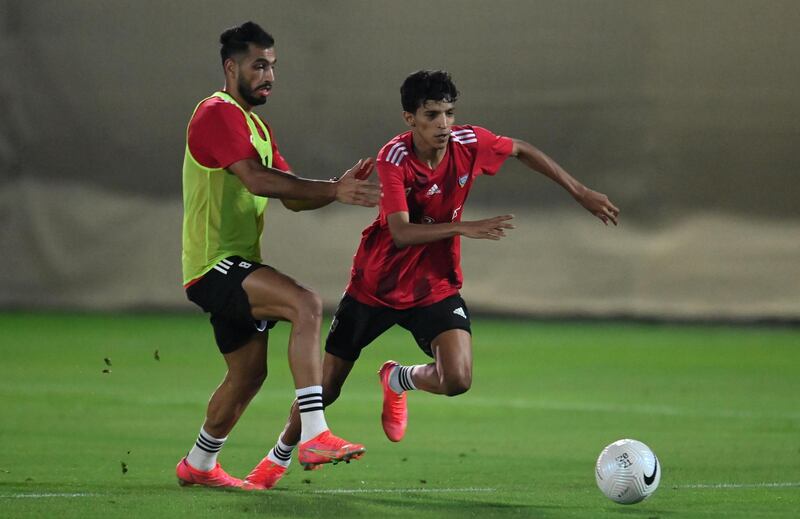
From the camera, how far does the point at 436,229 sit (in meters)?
6.77

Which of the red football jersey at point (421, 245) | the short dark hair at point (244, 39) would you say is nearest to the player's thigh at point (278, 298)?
the red football jersey at point (421, 245)

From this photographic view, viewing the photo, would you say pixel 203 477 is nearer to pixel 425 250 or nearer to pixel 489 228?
pixel 425 250

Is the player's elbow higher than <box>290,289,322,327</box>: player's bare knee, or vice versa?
the player's elbow

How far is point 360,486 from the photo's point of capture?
7.04 m

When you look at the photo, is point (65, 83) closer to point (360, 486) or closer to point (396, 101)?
point (396, 101)

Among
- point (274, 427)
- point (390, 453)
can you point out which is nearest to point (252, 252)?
point (390, 453)

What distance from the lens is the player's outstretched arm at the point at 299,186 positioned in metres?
6.36

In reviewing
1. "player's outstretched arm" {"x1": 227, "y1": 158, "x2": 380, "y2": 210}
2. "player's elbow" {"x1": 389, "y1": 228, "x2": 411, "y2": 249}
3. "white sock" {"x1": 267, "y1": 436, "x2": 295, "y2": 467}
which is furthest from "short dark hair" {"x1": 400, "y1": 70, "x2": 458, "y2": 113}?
"white sock" {"x1": 267, "y1": 436, "x2": 295, "y2": 467}

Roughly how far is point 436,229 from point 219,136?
1.10 meters

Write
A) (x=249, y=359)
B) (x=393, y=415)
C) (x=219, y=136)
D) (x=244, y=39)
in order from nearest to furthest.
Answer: (x=219, y=136)
(x=244, y=39)
(x=249, y=359)
(x=393, y=415)

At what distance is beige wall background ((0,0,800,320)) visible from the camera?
55.6 ft

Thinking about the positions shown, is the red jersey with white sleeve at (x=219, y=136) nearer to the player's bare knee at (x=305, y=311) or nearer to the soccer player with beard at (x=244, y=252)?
the soccer player with beard at (x=244, y=252)

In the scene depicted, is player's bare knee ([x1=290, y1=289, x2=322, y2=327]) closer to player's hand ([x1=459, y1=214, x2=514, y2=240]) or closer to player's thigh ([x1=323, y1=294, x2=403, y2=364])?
player's hand ([x1=459, y1=214, x2=514, y2=240])

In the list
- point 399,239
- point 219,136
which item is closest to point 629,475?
point 399,239
